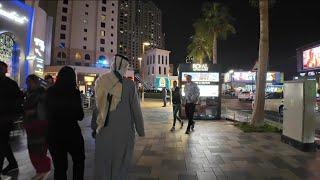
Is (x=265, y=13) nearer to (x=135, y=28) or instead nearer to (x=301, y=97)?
(x=301, y=97)

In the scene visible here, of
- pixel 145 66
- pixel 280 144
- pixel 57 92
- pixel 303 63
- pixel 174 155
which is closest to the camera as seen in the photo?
pixel 57 92

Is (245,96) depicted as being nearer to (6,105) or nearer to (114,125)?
(6,105)

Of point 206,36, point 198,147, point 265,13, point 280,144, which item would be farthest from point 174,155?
point 206,36

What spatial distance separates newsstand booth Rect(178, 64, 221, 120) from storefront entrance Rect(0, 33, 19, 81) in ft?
39.6

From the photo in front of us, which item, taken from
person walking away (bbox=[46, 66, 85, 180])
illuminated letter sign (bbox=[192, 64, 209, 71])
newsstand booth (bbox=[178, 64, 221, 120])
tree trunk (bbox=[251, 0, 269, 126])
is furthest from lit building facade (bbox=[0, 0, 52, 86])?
person walking away (bbox=[46, 66, 85, 180])

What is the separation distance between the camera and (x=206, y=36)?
41.6 meters

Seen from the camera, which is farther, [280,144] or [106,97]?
[280,144]

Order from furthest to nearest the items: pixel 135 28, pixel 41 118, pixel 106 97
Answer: pixel 135 28 < pixel 41 118 < pixel 106 97

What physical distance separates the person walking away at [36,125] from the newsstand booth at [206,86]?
447 inches

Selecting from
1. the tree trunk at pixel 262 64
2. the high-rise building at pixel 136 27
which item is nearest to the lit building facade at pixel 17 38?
the tree trunk at pixel 262 64

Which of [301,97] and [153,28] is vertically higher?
[153,28]

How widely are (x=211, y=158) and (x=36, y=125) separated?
382cm

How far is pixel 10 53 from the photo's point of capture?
934 inches

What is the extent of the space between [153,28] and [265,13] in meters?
146
